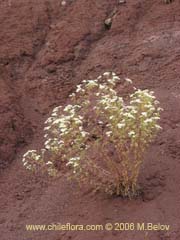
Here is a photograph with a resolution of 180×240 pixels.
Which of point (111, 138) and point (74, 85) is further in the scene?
point (74, 85)

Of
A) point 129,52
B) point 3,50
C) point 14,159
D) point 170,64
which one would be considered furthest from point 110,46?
point 14,159

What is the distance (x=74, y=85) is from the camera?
8.55m

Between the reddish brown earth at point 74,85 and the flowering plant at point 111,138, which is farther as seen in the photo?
the reddish brown earth at point 74,85

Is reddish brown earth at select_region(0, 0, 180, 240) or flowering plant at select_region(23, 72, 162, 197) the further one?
reddish brown earth at select_region(0, 0, 180, 240)

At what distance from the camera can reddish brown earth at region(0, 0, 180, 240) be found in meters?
5.97

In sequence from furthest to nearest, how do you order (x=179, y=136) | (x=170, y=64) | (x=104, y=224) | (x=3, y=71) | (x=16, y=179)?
(x=3, y=71) < (x=170, y=64) < (x=16, y=179) < (x=179, y=136) < (x=104, y=224)

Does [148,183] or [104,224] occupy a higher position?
[148,183]

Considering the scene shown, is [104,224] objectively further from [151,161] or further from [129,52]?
[129,52]

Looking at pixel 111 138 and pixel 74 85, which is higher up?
pixel 74 85

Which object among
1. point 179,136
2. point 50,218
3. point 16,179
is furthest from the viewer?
point 16,179

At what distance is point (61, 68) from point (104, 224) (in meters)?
3.69

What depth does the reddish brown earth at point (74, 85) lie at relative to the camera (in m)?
5.97

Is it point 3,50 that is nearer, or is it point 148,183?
point 148,183

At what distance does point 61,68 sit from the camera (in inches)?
347
